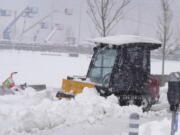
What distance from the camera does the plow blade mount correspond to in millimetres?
11133

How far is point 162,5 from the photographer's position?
22078mm

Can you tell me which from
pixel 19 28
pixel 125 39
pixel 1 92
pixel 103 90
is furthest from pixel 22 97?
pixel 19 28

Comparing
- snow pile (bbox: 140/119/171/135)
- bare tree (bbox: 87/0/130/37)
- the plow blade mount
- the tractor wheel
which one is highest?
bare tree (bbox: 87/0/130/37)

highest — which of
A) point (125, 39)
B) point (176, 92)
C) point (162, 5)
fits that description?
point (162, 5)

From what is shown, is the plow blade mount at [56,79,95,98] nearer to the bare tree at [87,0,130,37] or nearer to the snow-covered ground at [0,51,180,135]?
the snow-covered ground at [0,51,180,135]

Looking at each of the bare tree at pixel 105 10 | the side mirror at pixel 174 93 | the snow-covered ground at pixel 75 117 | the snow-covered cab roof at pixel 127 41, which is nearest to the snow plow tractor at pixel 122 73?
the snow-covered cab roof at pixel 127 41

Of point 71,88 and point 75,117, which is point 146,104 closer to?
point 71,88

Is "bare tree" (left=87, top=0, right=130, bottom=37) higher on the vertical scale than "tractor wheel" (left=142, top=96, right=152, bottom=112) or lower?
higher

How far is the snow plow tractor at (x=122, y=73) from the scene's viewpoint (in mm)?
11219

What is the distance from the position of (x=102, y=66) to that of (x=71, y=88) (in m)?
1.08

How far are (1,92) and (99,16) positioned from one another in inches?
303

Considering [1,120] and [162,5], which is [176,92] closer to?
[1,120]

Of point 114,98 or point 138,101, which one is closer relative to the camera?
point 114,98

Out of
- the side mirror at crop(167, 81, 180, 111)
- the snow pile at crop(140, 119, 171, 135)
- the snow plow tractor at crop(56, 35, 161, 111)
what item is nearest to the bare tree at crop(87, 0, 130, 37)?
the snow plow tractor at crop(56, 35, 161, 111)
